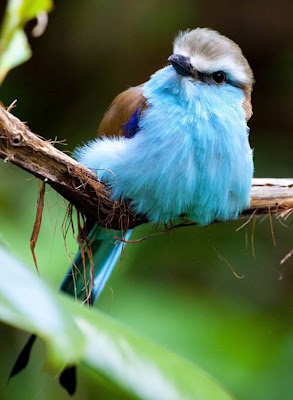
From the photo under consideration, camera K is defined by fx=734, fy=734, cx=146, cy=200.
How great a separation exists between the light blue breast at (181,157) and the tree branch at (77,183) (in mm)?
65

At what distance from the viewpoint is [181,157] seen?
7.91 feet

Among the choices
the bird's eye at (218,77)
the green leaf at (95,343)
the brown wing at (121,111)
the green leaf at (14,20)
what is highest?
the bird's eye at (218,77)

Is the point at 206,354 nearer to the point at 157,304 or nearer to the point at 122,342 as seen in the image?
the point at 157,304

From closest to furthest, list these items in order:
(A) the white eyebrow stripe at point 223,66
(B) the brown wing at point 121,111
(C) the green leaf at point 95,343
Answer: (C) the green leaf at point 95,343 < (A) the white eyebrow stripe at point 223,66 < (B) the brown wing at point 121,111

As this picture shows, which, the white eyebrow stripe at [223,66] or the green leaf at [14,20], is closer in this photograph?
the green leaf at [14,20]

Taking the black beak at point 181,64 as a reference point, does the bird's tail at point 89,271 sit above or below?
below

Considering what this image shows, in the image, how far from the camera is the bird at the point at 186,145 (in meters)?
2.38

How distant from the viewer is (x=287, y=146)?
465cm

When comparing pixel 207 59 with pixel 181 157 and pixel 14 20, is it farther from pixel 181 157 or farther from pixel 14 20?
pixel 14 20

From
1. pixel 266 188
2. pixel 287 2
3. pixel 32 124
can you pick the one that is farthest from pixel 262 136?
pixel 266 188

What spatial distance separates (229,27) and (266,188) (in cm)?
278

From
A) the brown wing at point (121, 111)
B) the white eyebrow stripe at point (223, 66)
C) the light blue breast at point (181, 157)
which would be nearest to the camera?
the light blue breast at point (181, 157)

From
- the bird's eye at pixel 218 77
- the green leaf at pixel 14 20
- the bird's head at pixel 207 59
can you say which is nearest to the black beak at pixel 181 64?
the bird's head at pixel 207 59

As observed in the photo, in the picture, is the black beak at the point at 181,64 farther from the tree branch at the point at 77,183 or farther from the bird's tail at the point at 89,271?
the bird's tail at the point at 89,271
